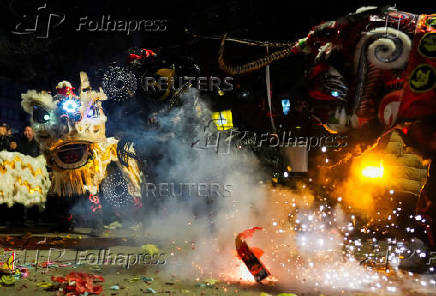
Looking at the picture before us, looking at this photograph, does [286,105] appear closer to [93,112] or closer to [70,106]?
[93,112]

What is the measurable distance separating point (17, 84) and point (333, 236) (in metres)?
14.1

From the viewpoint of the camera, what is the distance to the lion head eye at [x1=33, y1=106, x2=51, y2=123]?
26.1 ft

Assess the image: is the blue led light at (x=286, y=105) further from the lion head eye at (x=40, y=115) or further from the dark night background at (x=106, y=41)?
the lion head eye at (x=40, y=115)

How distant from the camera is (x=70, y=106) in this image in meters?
7.89

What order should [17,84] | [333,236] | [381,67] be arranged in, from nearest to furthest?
[381,67], [333,236], [17,84]

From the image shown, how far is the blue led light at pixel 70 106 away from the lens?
7875mm

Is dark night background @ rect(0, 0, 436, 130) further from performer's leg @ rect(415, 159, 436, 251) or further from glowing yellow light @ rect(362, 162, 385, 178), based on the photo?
performer's leg @ rect(415, 159, 436, 251)

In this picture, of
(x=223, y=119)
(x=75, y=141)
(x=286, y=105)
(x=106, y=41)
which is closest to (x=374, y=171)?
(x=286, y=105)

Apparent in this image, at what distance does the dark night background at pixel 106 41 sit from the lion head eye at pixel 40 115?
1481 mm

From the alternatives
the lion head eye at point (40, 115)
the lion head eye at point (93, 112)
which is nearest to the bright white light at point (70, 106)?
the lion head eye at point (93, 112)

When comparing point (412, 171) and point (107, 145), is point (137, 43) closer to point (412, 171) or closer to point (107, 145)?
point (107, 145)

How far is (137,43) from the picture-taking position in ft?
41.9

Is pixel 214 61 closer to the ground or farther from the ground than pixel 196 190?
farther from the ground

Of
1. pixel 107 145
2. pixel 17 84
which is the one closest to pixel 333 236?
pixel 107 145
